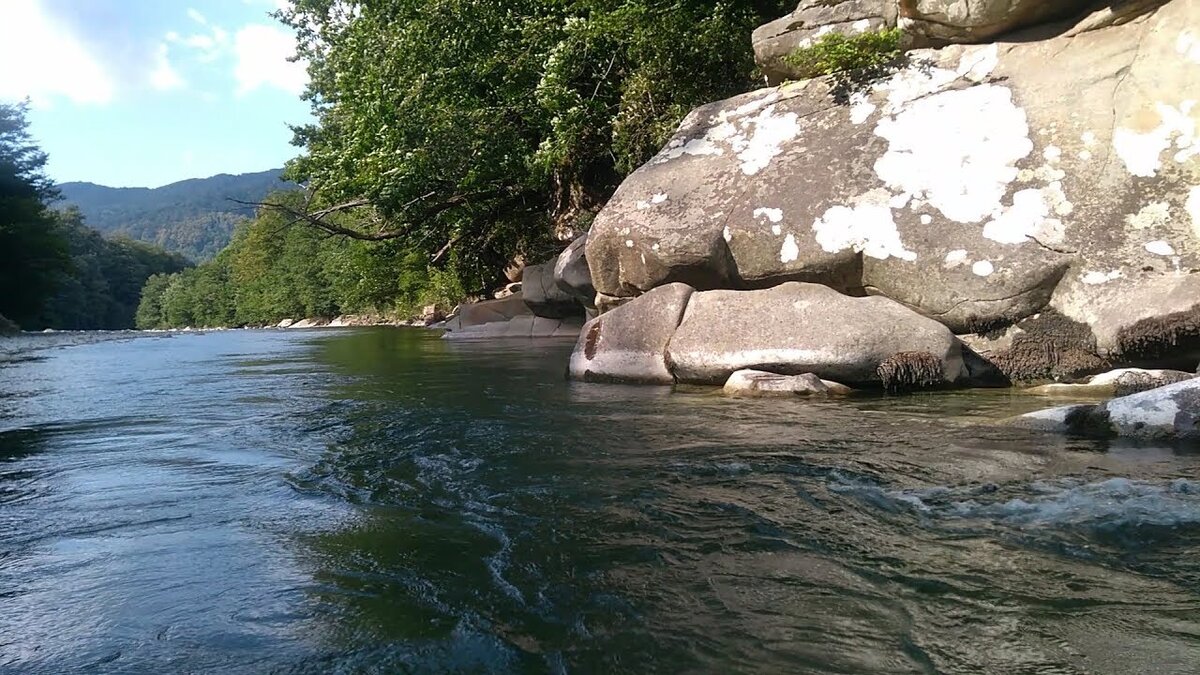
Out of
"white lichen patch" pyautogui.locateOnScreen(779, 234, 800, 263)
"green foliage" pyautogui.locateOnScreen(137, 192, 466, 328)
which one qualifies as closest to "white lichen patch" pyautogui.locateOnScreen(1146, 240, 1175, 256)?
"white lichen patch" pyautogui.locateOnScreen(779, 234, 800, 263)

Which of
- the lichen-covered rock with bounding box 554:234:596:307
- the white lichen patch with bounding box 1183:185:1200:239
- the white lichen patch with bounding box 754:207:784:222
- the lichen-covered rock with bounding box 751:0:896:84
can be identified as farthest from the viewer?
the lichen-covered rock with bounding box 554:234:596:307

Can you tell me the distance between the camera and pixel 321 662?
82.9 inches

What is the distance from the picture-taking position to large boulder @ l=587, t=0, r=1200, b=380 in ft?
21.5

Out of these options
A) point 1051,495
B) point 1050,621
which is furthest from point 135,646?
point 1051,495

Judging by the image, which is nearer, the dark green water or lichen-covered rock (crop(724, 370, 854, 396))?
the dark green water

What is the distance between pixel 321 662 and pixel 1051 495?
295 centimetres

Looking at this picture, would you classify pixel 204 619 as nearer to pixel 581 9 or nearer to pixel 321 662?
pixel 321 662

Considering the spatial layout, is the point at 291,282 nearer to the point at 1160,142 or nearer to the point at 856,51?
the point at 856,51

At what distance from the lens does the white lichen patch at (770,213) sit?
7992 mm

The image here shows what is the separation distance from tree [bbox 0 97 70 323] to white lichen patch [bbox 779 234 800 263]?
33.4m

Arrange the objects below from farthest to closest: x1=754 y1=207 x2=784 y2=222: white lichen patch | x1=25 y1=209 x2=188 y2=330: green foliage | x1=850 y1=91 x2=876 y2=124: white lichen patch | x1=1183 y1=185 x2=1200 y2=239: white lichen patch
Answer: x1=25 y1=209 x2=188 y2=330: green foliage → x1=850 y1=91 x2=876 y2=124: white lichen patch → x1=754 y1=207 x2=784 y2=222: white lichen patch → x1=1183 y1=185 x2=1200 y2=239: white lichen patch

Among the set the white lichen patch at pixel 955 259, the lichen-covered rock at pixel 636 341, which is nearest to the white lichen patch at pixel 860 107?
the white lichen patch at pixel 955 259

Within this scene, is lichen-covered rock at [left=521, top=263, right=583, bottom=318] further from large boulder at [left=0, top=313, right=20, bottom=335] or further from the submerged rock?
large boulder at [left=0, top=313, right=20, bottom=335]

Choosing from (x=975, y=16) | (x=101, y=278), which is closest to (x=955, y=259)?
(x=975, y=16)
